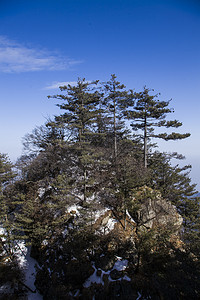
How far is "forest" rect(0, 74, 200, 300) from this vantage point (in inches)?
431

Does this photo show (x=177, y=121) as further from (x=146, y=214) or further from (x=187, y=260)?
(x=187, y=260)

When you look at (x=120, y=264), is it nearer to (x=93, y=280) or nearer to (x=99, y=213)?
(x=93, y=280)

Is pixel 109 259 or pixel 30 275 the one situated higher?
pixel 109 259

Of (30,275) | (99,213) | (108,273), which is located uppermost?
(99,213)

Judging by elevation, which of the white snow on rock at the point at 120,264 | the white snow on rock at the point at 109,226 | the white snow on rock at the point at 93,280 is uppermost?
the white snow on rock at the point at 109,226

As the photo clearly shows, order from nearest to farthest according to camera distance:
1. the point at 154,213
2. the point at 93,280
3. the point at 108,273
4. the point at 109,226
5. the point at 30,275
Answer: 1. the point at 93,280
2. the point at 108,273
3. the point at 30,275
4. the point at 109,226
5. the point at 154,213

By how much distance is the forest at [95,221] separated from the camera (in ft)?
35.9

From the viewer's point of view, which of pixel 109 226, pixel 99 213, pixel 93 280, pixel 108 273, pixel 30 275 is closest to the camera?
pixel 93 280

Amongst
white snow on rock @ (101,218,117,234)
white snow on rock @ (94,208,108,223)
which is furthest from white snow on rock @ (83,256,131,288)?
white snow on rock @ (94,208,108,223)

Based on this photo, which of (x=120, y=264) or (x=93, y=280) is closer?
(x=93, y=280)

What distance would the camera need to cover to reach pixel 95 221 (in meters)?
15.1

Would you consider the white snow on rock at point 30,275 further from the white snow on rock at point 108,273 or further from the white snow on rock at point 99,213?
the white snow on rock at point 99,213

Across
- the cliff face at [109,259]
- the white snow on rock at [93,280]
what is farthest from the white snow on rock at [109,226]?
the white snow on rock at [93,280]

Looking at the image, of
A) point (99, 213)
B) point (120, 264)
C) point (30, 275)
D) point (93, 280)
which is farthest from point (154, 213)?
point (30, 275)
